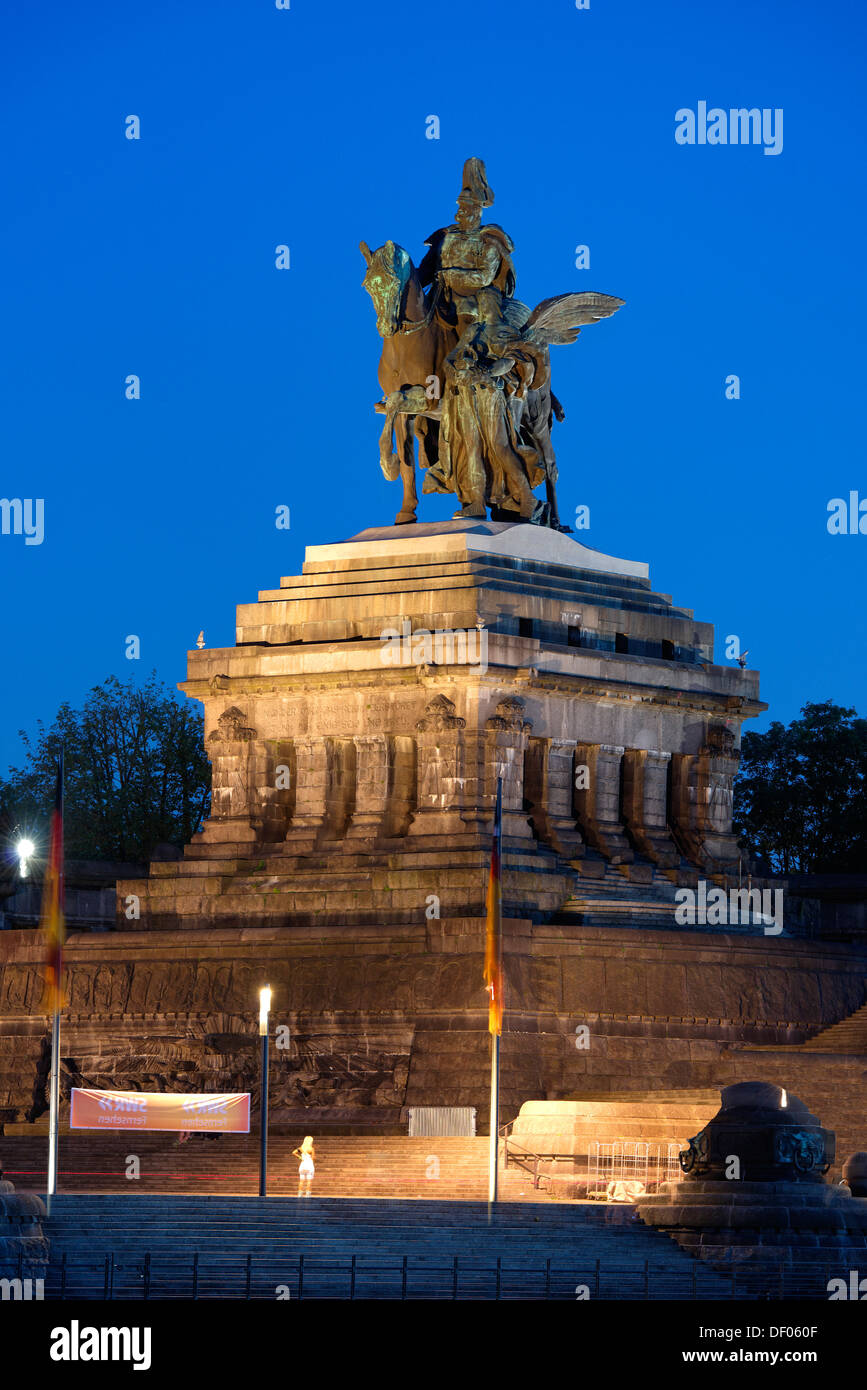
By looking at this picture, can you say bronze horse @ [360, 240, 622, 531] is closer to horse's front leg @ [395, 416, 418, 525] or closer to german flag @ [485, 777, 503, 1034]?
horse's front leg @ [395, 416, 418, 525]

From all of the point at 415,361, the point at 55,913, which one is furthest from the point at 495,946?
the point at 415,361

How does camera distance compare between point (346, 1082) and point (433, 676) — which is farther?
point (433, 676)

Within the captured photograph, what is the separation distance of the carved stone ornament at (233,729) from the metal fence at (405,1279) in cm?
2798

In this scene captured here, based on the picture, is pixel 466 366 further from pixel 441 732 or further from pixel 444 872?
pixel 444 872

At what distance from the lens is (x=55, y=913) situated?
57.4 metres

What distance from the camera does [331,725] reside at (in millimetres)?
74062

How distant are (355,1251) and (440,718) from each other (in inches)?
965

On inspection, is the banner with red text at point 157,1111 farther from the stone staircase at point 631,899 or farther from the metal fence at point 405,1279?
the stone staircase at point 631,899

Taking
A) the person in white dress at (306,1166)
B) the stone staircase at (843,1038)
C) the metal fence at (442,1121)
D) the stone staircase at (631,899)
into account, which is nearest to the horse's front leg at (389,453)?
the stone staircase at (631,899)

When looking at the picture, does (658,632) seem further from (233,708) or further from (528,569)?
(233,708)

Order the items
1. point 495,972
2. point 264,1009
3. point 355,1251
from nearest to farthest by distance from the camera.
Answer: point 355,1251 < point 264,1009 < point 495,972
